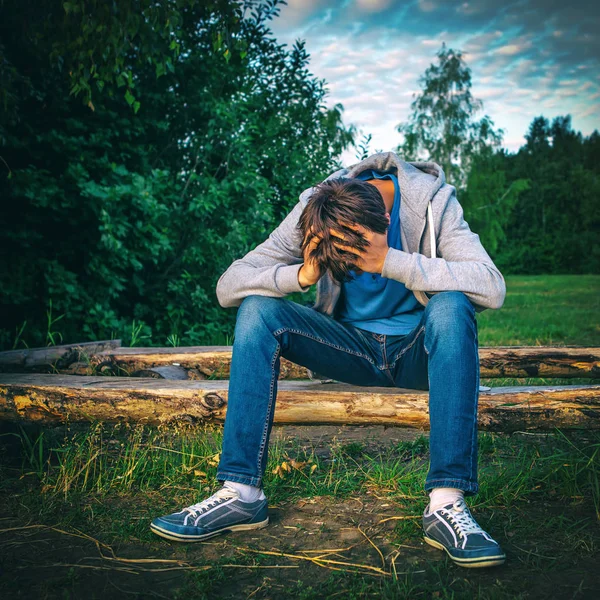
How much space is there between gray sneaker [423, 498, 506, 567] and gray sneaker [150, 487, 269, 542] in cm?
61

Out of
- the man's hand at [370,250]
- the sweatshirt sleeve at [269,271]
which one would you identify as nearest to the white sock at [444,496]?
the man's hand at [370,250]

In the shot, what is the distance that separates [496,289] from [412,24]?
26.1 feet

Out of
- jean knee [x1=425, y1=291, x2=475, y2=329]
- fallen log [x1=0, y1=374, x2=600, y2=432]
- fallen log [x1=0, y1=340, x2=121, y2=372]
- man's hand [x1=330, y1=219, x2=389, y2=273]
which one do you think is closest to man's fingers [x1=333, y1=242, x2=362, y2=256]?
man's hand [x1=330, y1=219, x2=389, y2=273]

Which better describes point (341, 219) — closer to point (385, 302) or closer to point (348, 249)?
point (348, 249)

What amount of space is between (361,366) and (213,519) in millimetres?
885

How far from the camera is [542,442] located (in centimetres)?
305

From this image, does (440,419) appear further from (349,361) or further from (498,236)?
(498,236)

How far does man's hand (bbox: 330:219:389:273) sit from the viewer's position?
216 centimetres

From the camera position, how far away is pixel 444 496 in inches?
76.1

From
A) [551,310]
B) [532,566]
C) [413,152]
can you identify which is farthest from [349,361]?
[413,152]

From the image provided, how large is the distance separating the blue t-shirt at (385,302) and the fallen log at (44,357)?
189 centimetres

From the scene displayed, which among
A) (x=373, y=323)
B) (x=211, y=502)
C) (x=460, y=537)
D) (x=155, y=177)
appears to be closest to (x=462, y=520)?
(x=460, y=537)

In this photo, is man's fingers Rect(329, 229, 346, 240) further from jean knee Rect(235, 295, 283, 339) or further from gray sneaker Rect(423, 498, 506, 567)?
gray sneaker Rect(423, 498, 506, 567)

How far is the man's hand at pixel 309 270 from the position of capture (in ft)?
7.45
